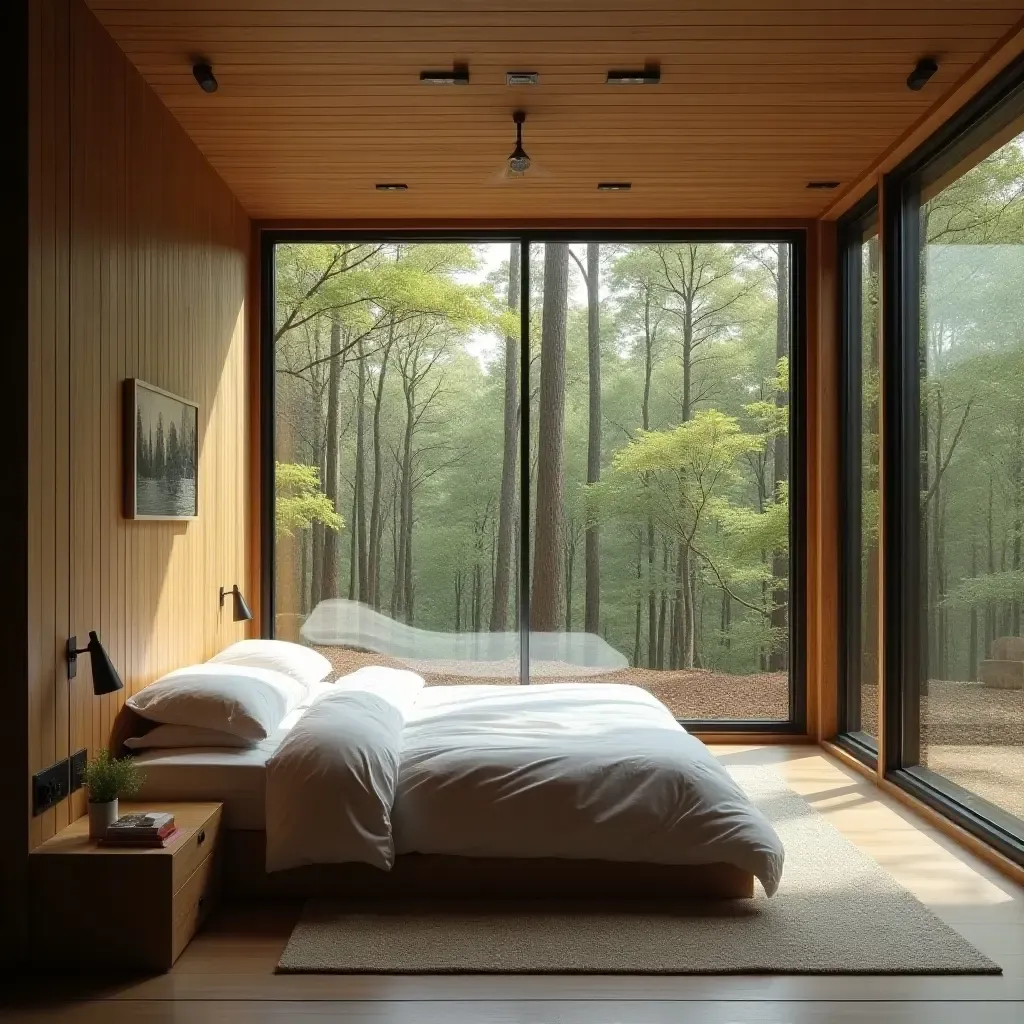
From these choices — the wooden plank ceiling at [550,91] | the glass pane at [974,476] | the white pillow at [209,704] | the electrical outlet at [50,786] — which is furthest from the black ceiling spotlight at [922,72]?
the electrical outlet at [50,786]

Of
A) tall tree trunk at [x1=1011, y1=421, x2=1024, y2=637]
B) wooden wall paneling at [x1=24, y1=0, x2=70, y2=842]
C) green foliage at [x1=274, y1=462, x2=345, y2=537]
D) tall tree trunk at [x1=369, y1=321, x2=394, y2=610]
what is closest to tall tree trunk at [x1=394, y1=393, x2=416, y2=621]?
tall tree trunk at [x1=369, y1=321, x2=394, y2=610]

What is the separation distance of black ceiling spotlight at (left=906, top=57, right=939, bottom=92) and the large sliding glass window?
253 millimetres

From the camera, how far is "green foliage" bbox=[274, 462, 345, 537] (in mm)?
6008

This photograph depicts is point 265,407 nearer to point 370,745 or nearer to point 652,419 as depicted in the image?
point 652,419

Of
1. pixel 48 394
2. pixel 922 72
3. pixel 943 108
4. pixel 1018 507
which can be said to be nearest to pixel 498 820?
pixel 48 394

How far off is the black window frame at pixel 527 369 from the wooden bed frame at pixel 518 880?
250 cm

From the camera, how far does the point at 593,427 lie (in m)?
6.04

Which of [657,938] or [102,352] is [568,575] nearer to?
[657,938]

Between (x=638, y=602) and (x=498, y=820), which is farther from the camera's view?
(x=638, y=602)

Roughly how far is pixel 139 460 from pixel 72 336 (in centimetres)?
68

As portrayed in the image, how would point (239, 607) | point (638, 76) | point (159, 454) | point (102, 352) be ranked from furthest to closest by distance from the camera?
point (239, 607) < point (159, 454) < point (638, 76) < point (102, 352)

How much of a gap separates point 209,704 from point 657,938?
174 cm

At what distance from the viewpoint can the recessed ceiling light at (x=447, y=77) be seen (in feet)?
12.9

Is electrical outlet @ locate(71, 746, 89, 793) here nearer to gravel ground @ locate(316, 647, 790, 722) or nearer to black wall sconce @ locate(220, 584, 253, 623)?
black wall sconce @ locate(220, 584, 253, 623)
